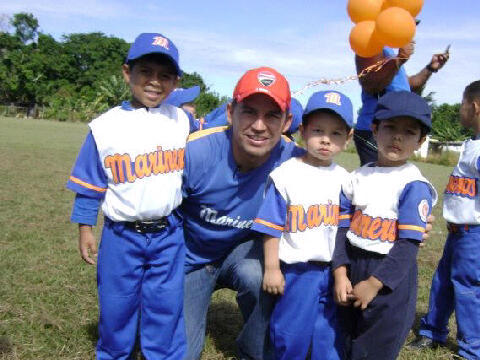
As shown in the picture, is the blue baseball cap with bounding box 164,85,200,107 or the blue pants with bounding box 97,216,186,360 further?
the blue baseball cap with bounding box 164,85,200,107

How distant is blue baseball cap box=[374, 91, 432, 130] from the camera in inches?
92.2

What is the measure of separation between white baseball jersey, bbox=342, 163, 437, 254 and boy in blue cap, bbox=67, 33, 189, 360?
103cm

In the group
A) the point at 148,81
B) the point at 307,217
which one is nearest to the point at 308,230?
the point at 307,217

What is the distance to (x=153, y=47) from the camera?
2641 mm

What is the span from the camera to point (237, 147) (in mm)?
2750

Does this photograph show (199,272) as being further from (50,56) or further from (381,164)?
(50,56)

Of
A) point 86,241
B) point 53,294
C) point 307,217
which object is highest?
point 307,217

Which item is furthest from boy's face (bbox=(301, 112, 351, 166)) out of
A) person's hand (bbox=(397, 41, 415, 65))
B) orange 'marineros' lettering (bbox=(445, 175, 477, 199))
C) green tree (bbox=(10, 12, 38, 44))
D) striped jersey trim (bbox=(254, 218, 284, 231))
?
green tree (bbox=(10, 12, 38, 44))

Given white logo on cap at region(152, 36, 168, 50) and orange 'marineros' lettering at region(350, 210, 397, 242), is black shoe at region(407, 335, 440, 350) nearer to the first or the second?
orange 'marineros' lettering at region(350, 210, 397, 242)

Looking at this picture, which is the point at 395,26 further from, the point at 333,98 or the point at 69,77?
the point at 69,77

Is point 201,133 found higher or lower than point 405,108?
lower

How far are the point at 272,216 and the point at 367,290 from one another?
1.93 feet

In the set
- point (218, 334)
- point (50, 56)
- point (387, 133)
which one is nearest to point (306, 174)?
point (387, 133)

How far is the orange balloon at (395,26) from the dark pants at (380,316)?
1209 millimetres
